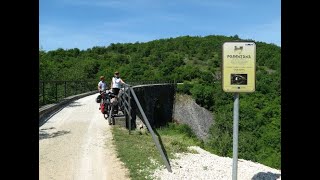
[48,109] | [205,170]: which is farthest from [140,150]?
[48,109]

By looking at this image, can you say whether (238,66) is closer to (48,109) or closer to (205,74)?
(48,109)

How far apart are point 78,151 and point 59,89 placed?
15719 millimetres

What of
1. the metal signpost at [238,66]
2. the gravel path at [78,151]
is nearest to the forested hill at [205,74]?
the gravel path at [78,151]

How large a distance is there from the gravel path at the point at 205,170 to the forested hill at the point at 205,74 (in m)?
10.3

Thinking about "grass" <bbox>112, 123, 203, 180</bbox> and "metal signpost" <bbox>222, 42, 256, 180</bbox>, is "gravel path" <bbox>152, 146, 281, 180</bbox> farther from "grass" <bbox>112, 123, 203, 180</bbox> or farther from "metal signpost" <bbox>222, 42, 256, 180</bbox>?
"metal signpost" <bbox>222, 42, 256, 180</bbox>

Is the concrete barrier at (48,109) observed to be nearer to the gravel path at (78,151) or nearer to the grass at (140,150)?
the gravel path at (78,151)

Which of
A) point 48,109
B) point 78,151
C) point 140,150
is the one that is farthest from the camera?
point 48,109

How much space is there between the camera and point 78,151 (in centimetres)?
1012

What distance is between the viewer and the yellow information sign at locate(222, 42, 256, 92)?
629 cm

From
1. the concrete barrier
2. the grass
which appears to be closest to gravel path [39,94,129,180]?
the grass

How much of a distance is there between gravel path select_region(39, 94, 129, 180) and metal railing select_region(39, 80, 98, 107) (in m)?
4.09

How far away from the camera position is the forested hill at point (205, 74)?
38375 mm
